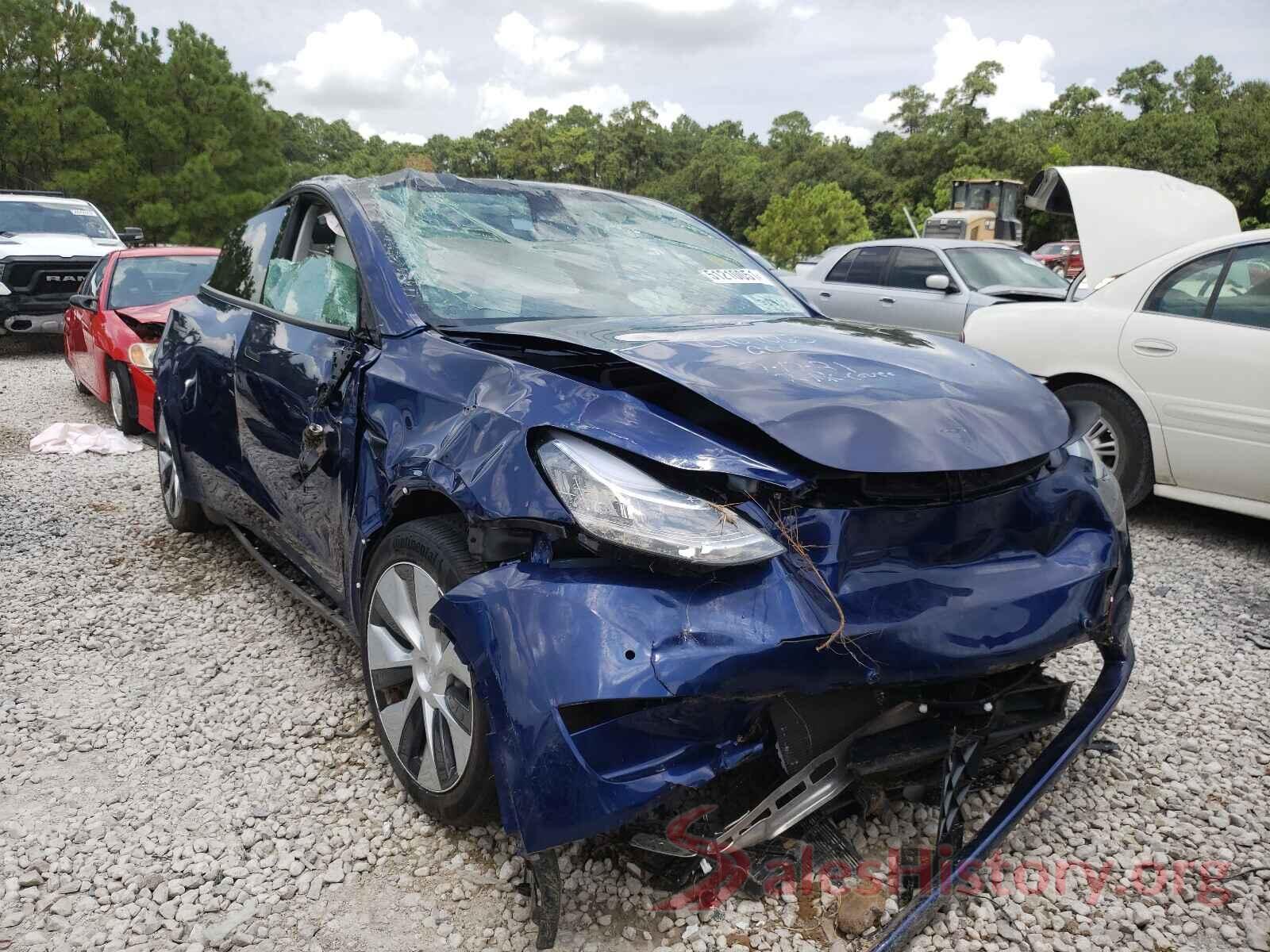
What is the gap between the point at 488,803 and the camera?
→ 212 cm

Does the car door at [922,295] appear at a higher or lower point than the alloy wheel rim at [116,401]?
higher

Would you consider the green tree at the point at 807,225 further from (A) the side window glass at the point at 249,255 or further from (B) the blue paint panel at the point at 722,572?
(B) the blue paint panel at the point at 722,572

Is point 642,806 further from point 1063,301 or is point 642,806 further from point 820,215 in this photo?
point 820,215

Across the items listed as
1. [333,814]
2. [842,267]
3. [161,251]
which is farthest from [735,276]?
[842,267]

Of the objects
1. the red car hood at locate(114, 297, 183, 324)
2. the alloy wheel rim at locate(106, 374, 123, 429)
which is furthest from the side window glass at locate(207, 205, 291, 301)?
the alloy wheel rim at locate(106, 374, 123, 429)

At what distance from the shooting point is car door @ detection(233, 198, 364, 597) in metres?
2.65

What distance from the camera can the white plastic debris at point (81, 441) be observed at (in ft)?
21.5

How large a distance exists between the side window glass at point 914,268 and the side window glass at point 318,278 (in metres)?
6.98

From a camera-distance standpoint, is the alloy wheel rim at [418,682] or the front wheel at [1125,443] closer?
the alloy wheel rim at [418,682]

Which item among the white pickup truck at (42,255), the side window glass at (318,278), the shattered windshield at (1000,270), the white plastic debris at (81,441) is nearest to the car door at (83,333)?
the white plastic debris at (81,441)

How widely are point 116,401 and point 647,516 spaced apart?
6.70m

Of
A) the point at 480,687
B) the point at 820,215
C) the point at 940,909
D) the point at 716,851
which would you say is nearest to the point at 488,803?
the point at 480,687

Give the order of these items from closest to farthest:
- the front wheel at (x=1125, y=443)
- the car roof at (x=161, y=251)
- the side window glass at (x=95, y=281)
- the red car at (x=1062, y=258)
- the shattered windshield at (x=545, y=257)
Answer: the shattered windshield at (x=545, y=257)
the front wheel at (x=1125, y=443)
the side window glass at (x=95, y=281)
the car roof at (x=161, y=251)
the red car at (x=1062, y=258)

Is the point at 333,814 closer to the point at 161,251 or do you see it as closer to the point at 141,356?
the point at 141,356
